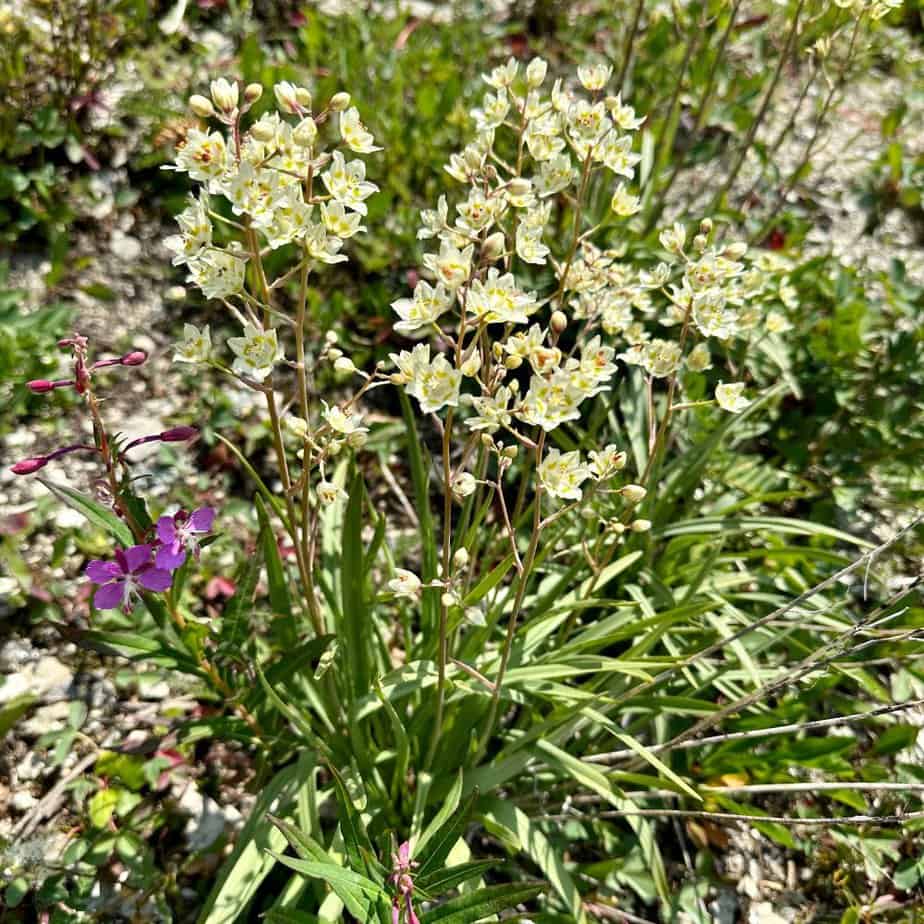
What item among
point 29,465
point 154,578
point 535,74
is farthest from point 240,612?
point 535,74

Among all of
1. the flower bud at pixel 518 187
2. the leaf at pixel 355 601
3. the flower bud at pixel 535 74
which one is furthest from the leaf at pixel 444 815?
the flower bud at pixel 535 74

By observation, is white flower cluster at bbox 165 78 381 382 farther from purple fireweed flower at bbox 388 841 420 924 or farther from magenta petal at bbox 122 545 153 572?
purple fireweed flower at bbox 388 841 420 924

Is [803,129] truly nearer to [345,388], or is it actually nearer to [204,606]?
[345,388]

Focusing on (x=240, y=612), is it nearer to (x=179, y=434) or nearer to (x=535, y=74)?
(x=179, y=434)

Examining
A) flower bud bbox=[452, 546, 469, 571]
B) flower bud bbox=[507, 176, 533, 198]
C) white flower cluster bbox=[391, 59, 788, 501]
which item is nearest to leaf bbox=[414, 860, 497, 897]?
flower bud bbox=[452, 546, 469, 571]

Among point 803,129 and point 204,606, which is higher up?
point 803,129

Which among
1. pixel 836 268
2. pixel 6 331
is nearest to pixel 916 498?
pixel 836 268
